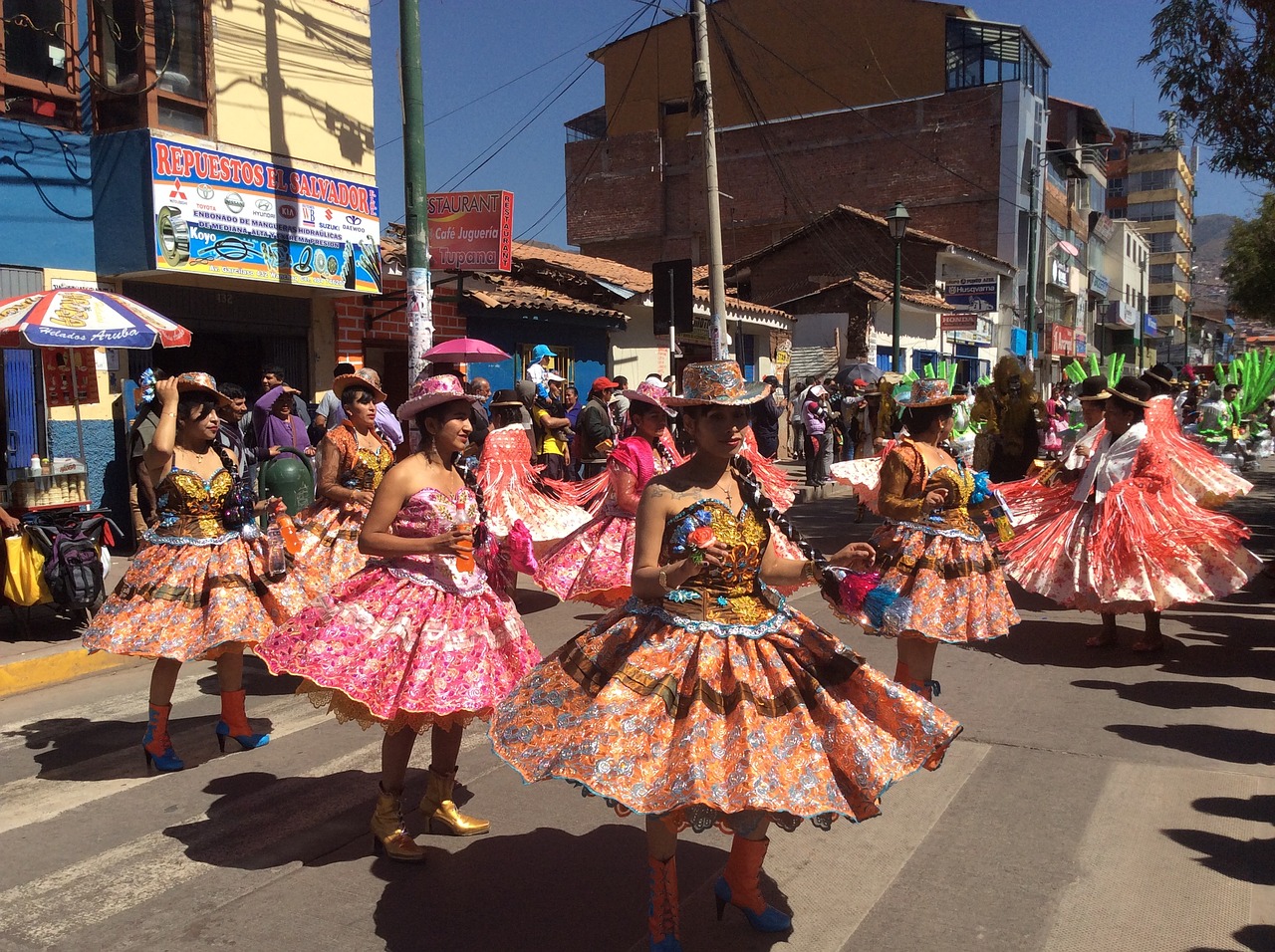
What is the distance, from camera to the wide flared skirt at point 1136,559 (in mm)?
7219

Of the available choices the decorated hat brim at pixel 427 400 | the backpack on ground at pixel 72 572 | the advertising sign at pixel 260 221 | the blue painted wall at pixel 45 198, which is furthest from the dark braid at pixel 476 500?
the blue painted wall at pixel 45 198

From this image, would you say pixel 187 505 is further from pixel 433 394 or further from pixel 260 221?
pixel 260 221

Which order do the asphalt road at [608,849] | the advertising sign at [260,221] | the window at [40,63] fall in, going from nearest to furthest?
the asphalt road at [608,849] → the window at [40,63] → the advertising sign at [260,221]

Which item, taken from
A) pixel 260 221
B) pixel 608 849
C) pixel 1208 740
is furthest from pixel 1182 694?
pixel 260 221

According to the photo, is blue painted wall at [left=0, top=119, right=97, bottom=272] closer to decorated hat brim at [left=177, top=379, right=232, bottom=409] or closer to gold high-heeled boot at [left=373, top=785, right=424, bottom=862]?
decorated hat brim at [left=177, top=379, right=232, bottom=409]

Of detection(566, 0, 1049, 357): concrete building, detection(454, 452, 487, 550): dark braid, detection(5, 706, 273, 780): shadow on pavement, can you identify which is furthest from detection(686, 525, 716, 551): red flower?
detection(566, 0, 1049, 357): concrete building

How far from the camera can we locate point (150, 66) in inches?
458

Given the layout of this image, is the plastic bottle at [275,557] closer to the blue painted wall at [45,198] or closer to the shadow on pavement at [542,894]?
the shadow on pavement at [542,894]

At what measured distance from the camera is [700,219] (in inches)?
1598

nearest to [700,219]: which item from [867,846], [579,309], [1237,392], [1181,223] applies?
[579,309]

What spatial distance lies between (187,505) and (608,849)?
274 cm

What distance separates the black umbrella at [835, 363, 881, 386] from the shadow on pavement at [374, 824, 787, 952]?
1692 centimetres

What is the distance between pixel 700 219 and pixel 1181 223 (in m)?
63.9

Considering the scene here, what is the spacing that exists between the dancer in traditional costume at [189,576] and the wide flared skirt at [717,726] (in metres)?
2.41
